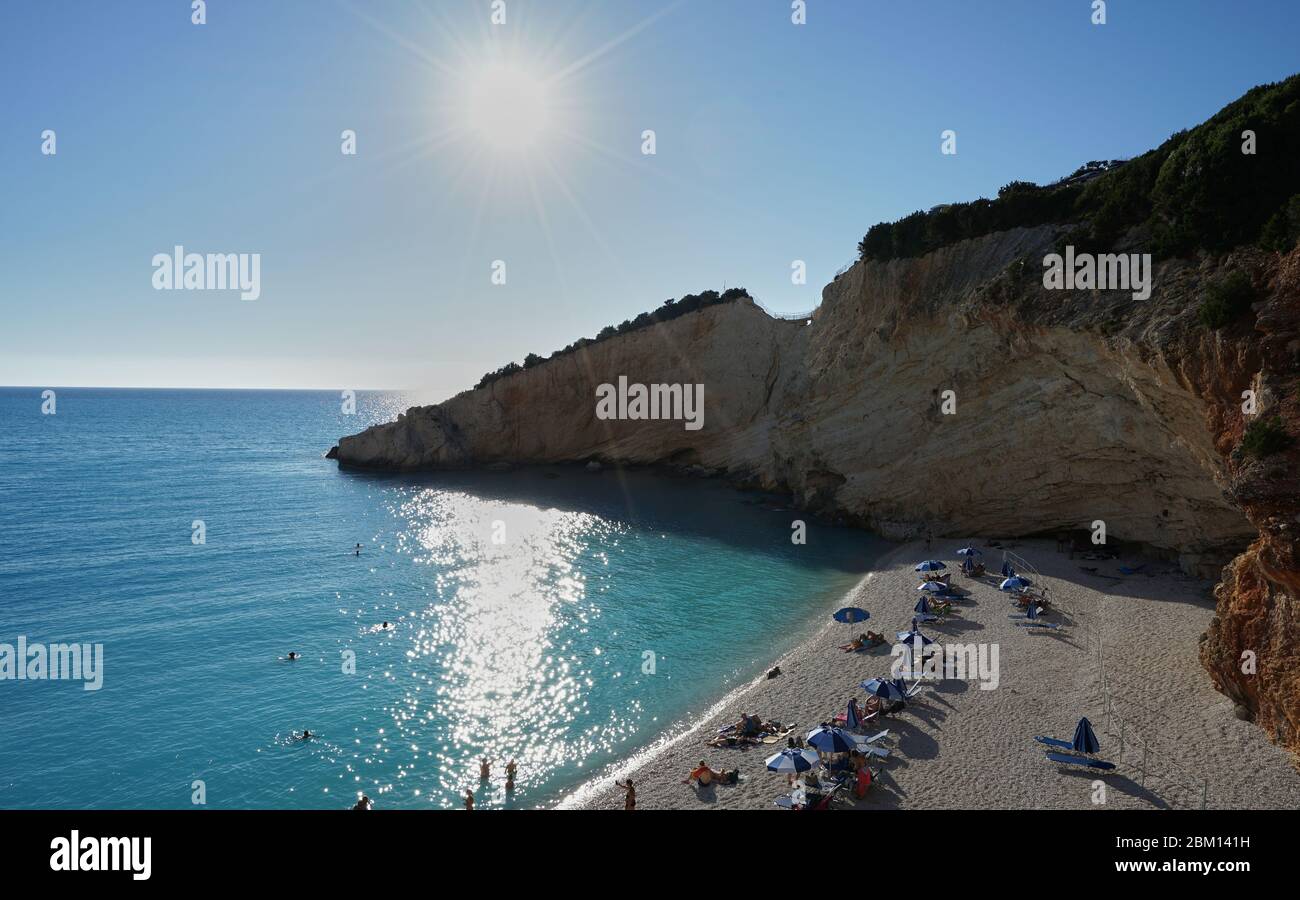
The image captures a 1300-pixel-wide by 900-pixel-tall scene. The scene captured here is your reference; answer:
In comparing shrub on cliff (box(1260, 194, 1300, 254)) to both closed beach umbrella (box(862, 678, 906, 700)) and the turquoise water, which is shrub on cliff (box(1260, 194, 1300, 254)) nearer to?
closed beach umbrella (box(862, 678, 906, 700))

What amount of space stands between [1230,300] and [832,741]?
50.3ft

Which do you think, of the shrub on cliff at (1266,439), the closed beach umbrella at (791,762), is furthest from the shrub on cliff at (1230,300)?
the closed beach umbrella at (791,762)

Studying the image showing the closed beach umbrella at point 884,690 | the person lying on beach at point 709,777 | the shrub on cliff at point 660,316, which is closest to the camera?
the person lying on beach at point 709,777

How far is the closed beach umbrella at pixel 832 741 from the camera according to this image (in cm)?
1675

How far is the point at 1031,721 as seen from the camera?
18.9m

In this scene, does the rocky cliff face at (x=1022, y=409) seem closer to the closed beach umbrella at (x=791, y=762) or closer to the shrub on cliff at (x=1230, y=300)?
the shrub on cliff at (x=1230, y=300)

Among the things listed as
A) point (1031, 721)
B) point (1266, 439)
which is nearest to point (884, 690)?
point (1031, 721)

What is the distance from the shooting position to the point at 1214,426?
17906 millimetres

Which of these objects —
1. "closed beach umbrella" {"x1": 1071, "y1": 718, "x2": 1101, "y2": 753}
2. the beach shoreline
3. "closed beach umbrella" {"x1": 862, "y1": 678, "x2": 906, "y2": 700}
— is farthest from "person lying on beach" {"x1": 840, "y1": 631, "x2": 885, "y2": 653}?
"closed beach umbrella" {"x1": 1071, "y1": 718, "x2": 1101, "y2": 753}

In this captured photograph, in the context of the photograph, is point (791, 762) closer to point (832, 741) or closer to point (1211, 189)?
point (832, 741)

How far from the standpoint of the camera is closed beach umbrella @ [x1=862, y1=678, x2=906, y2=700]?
19656 mm

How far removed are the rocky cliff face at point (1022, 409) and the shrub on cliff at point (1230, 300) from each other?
1.02 feet
